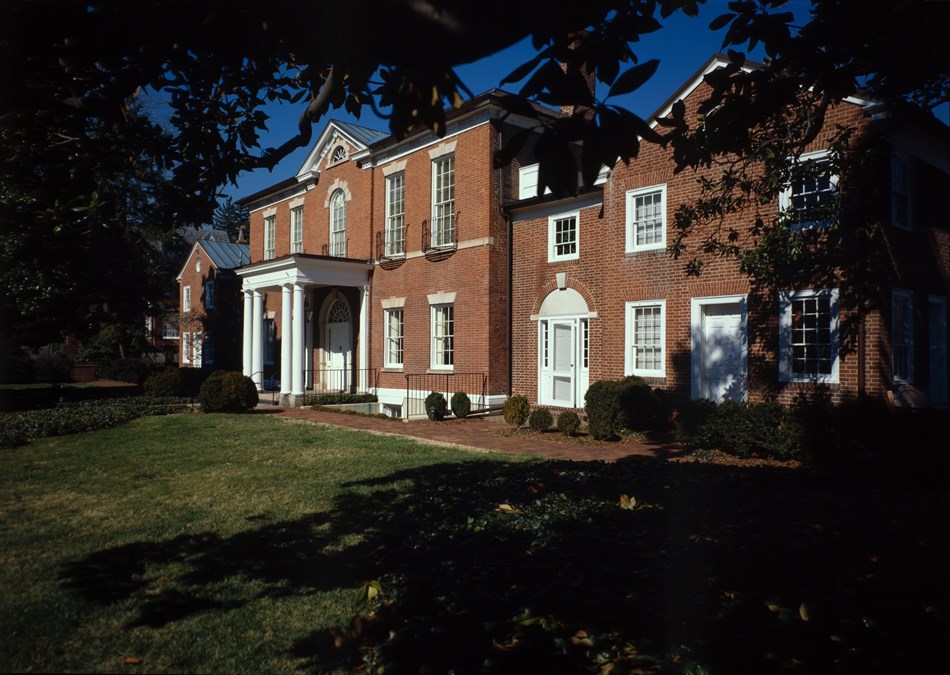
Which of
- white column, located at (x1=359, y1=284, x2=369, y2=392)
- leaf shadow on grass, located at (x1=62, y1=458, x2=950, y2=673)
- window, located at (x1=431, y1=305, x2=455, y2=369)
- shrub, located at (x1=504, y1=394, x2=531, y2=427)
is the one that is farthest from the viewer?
white column, located at (x1=359, y1=284, x2=369, y2=392)

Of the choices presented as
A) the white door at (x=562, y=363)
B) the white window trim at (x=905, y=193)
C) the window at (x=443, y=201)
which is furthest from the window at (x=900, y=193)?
the window at (x=443, y=201)

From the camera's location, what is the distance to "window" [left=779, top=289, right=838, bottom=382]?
12066 mm

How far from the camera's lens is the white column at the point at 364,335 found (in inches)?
864

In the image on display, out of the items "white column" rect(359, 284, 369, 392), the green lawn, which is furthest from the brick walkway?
"white column" rect(359, 284, 369, 392)

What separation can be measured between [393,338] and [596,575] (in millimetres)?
17666

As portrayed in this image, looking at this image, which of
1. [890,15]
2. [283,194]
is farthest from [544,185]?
[283,194]

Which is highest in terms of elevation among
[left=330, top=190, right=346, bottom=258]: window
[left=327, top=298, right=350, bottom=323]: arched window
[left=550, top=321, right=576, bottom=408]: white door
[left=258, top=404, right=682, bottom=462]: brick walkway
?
[left=330, top=190, right=346, bottom=258]: window

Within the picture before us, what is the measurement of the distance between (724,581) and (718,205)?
552 centimetres

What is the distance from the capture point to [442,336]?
19.4 m

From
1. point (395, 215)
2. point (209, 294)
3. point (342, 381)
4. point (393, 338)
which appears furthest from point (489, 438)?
point (209, 294)

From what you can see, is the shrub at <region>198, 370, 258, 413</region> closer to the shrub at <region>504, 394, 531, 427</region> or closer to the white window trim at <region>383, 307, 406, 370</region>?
the white window trim at <region>383, 307, 406, 370</region>

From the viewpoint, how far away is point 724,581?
3.91 meters

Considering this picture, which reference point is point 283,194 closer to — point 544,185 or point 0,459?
point 0,459

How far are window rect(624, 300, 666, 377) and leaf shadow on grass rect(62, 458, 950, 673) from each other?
7.55 metres
